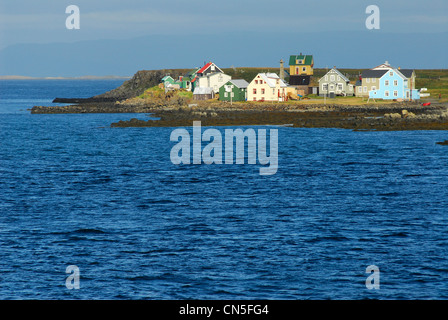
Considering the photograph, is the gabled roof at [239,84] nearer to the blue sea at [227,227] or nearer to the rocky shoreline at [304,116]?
the rocky shoreline at [304,116]

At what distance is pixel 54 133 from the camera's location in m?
98.2

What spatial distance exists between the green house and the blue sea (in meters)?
67.2

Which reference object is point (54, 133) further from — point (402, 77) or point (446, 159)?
point (402, 77)

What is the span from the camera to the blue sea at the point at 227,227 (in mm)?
24016

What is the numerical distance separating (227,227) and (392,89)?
105269 millimetres

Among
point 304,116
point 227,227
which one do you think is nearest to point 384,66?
point 304,116

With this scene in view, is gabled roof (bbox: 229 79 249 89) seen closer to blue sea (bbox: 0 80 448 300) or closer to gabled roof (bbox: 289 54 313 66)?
gabled roof (bbox: 289 54 313 66)

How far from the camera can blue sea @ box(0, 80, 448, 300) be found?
24.0 meters

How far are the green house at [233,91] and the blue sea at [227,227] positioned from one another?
221 feet

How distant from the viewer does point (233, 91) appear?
131875 mm

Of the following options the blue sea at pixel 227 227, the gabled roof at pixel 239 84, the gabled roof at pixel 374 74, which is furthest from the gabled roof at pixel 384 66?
the blue sea at pixel 227 227

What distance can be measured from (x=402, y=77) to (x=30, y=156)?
83562 mm
